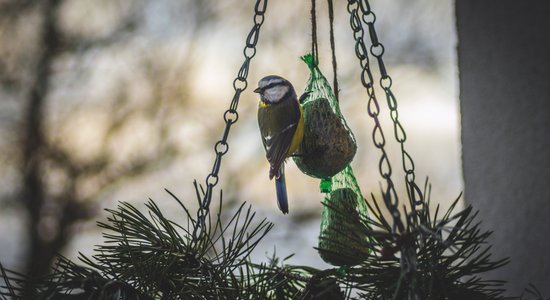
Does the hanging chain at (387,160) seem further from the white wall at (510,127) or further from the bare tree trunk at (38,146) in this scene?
the bare tree trunk at (38,146)

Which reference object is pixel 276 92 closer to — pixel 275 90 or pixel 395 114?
pixel 275 90

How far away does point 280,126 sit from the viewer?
118 cm

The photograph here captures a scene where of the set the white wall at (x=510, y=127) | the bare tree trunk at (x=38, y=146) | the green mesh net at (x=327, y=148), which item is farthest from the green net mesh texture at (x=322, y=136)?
the bare tree trunk at (x=38, y=146)

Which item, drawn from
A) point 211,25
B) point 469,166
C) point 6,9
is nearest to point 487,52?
point 469,166

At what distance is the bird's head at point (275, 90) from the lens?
4.16ft

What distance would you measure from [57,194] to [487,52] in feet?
9.25

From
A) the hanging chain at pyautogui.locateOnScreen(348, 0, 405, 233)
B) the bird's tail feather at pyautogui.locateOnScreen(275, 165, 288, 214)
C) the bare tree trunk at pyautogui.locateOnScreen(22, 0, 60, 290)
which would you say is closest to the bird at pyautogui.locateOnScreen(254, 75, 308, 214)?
the bird's tail feather at pyautogui.locateOnScreen(275, 165, 288, 214)

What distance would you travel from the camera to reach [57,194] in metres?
3.35

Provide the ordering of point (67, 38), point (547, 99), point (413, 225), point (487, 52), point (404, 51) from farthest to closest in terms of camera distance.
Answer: point (67, 38) < point (404, 51) < point (487, 52) < point (547, 99) < point (413, 225)

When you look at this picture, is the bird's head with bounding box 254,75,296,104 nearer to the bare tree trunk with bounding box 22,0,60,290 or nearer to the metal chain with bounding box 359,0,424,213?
the metal chain with bounding box 359,0,424,213

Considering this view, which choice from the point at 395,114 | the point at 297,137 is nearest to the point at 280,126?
the point at 297,137

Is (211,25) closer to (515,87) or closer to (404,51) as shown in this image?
(404,51)

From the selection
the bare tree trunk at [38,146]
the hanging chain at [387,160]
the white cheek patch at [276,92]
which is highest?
the bare tree trunk at [38,146]

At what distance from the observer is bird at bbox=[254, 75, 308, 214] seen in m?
1.16
